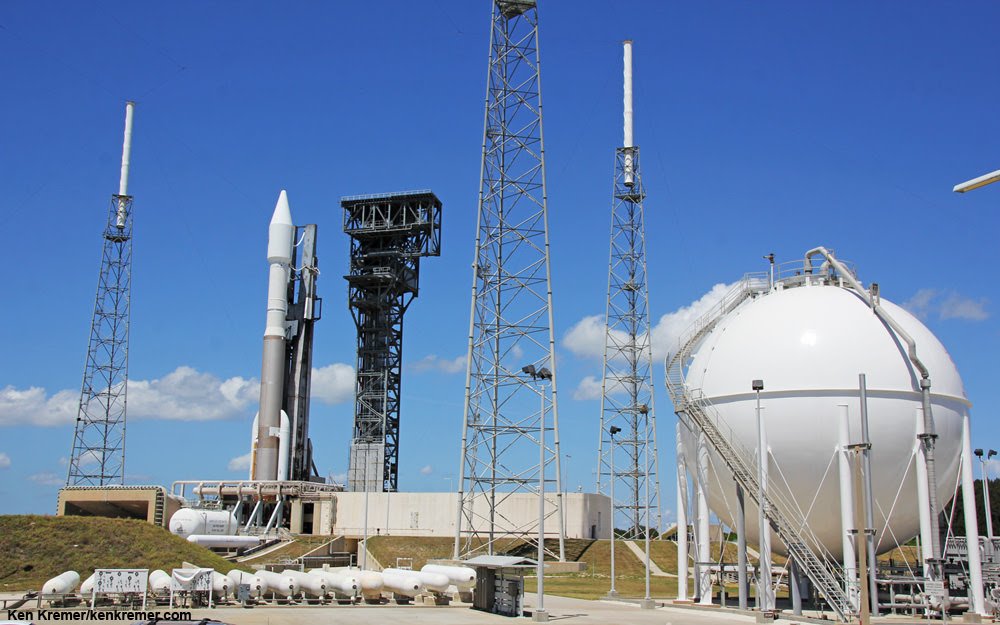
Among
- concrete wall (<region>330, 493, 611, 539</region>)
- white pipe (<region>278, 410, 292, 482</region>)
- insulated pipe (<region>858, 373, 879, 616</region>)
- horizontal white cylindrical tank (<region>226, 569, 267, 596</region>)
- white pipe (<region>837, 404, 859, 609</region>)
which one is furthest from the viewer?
white pipe (<region>278, 410, 292, 482</region>)

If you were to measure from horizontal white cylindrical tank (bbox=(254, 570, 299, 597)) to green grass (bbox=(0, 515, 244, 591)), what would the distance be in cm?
960

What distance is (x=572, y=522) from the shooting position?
6506 cm

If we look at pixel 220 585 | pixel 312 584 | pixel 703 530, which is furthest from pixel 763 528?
pixel 220 585

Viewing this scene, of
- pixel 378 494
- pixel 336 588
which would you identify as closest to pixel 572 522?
pixel 378 494

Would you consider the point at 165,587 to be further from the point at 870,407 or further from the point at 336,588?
the point at 870,407

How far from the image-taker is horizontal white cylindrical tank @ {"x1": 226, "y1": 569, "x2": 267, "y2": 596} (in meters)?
33.6

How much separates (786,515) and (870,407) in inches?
204

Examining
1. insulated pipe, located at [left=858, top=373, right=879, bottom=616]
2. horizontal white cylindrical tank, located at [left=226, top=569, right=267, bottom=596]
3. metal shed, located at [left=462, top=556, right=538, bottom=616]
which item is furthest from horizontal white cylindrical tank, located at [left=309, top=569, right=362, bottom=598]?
insulated pipe, located at [left=858, top=373, right=879, bottom=616]

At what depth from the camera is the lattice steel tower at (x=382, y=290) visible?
81438 millimetres

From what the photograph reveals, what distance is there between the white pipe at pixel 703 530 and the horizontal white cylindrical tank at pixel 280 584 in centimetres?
1661

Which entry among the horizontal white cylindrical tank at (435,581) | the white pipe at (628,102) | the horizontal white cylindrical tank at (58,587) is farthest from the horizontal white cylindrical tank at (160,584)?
the white pipe at (628,102)

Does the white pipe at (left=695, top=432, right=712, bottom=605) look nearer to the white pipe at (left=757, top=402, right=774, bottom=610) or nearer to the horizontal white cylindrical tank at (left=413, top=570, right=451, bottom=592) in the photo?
the white pipe at (left=757, top=402, right=774, bottom=610)

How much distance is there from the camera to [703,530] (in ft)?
121

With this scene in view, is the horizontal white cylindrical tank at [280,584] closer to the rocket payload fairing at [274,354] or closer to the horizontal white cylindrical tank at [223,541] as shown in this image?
the horizontal white cylindrical tank at [223,541]
